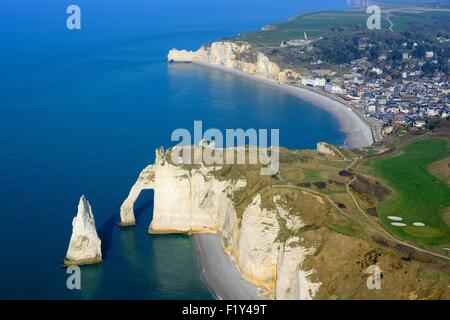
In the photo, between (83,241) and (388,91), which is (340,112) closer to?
(388,91)

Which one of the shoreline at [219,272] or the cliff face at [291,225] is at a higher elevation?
the cliff face at [291,225]

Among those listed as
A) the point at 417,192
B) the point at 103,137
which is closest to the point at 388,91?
the point at 103,137

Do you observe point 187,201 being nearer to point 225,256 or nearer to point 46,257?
point 225,256

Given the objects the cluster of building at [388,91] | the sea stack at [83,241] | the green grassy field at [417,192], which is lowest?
the sea stack at [83,241]

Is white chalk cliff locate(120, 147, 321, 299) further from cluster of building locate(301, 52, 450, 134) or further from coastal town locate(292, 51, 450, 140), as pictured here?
cluster of building locate(301, 52, 450, 134)

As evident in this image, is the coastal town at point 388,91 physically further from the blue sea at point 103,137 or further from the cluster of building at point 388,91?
the blue sea at point 103,137

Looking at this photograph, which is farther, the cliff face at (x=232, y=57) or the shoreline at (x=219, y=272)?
the cliff face at (x=232, y=57)

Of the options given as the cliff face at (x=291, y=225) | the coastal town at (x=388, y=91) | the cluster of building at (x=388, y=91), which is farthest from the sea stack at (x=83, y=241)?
the cluster of building at (x=388, y=91)
